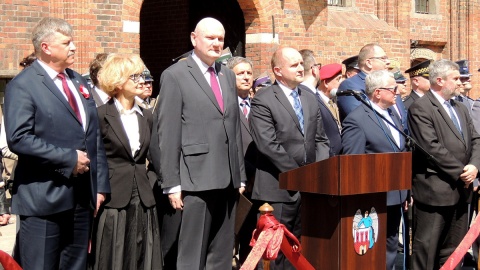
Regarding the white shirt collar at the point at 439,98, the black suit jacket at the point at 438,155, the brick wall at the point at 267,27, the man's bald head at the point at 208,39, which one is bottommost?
the black suit jacket at the point at 438,155

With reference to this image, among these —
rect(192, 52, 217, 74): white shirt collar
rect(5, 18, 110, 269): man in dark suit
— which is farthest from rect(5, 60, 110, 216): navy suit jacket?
rect(192, 52, 217, 74): white shirt collar

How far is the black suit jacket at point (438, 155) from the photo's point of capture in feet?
23.9

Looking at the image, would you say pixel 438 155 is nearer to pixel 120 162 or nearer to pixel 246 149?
pixel 246 149

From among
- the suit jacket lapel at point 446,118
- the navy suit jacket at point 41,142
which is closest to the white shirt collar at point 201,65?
the navy suit jacket at point 41,142

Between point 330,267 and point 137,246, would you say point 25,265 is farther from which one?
point 330,267

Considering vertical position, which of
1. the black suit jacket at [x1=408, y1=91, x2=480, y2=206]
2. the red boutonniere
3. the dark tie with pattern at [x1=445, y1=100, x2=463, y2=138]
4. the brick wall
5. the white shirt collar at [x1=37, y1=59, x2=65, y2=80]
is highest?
the brick wall

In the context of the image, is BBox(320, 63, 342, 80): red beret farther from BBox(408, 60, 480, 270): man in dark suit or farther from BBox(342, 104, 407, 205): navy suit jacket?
BBox(342, 104, 407, 205): navy suit jacket

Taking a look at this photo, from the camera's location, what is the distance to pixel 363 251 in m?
5.70

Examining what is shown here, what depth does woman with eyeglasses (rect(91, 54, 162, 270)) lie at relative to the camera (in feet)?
20.5

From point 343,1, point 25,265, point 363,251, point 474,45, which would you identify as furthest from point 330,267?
point 474,45

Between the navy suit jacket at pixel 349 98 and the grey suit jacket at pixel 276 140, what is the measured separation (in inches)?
41.1

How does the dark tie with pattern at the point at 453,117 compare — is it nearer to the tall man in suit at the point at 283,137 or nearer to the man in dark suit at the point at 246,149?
the tall man in suit at the point at 283,137

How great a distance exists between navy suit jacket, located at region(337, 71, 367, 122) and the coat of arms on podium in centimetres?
222

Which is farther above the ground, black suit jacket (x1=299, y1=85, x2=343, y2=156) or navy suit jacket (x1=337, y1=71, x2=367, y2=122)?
navy suit jacket (x1=337, y1=71, x2=367, y2=122)
